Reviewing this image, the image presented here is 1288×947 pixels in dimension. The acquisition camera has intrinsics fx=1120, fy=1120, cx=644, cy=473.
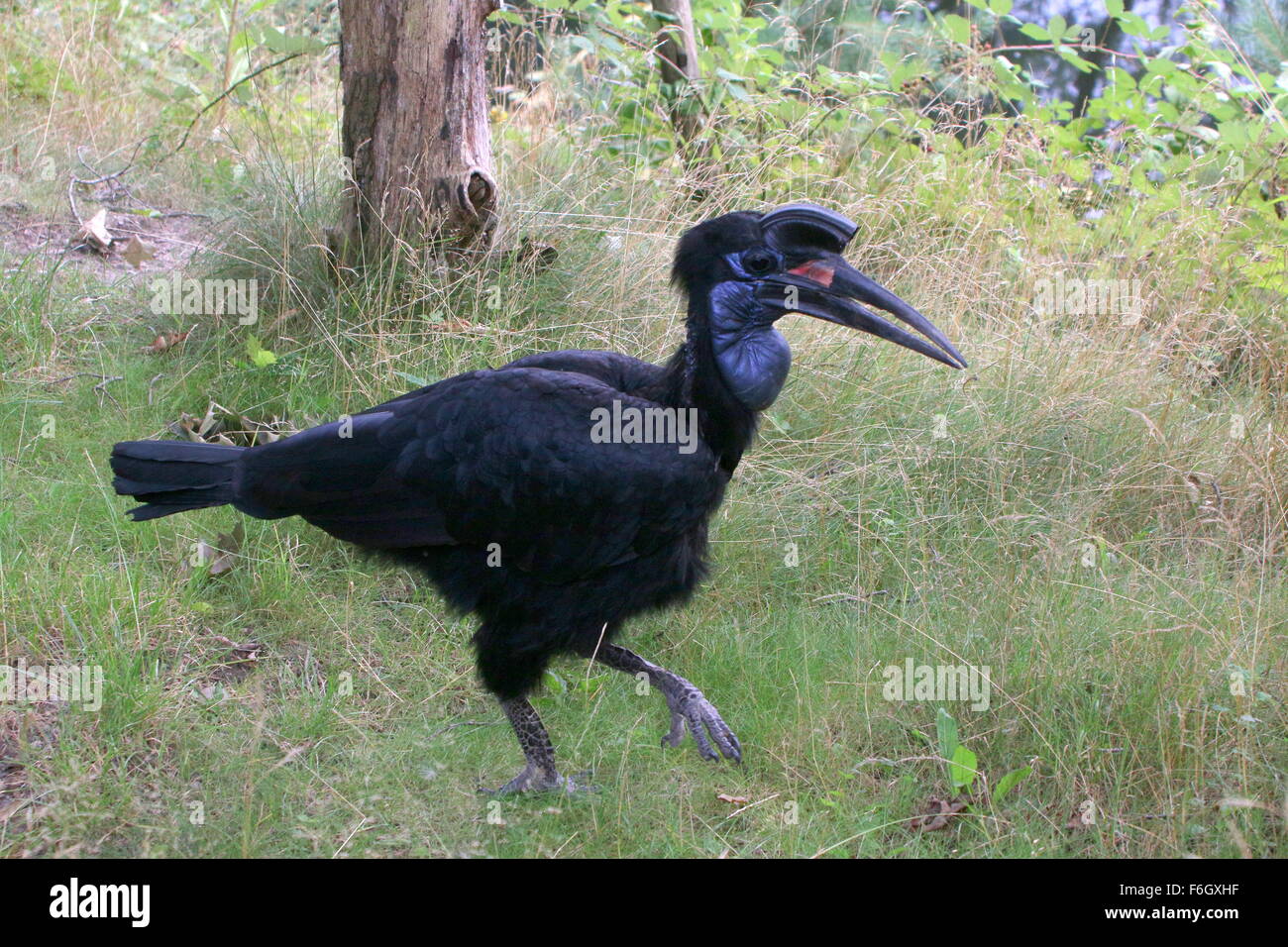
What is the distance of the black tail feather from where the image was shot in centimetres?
354

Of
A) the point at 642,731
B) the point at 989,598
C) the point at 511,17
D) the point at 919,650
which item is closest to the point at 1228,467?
the point at 989,598

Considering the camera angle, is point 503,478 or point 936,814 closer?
point 936,814

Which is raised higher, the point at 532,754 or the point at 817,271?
the point at 817,271

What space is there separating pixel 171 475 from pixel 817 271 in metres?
2.12

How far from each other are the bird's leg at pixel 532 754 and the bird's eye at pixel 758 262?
150 cm

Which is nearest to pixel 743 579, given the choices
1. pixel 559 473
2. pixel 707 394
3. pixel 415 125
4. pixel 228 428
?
pixel 707 394

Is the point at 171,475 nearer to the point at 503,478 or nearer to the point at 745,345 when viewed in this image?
the point at 503,478

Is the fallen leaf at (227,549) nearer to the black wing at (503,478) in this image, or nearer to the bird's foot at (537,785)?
the black wing at (503,478)

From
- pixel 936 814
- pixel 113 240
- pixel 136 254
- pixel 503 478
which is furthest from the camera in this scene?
pixel 113 240

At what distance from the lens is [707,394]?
3.40 metres

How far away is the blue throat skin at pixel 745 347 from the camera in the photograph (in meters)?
3.38

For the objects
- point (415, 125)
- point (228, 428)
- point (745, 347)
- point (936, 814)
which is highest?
point (415, 125)

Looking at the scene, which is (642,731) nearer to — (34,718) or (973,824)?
(973,824)

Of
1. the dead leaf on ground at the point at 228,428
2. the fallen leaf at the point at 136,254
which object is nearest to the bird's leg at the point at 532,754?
the dead leaf on ground at the point at 228,428
